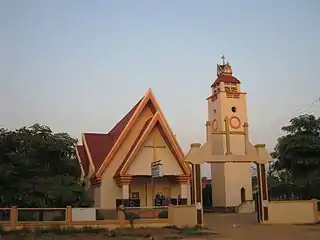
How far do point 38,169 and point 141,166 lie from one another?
6644 mm

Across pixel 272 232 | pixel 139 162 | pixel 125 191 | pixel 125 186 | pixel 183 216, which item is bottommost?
pixel 272 232

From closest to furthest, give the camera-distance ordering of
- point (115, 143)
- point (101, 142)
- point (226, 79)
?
point (115, 143) < point (101, 142) < point (226, 79)

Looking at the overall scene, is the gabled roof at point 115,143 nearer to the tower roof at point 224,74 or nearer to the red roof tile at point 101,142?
the red roof tile at point 101,142

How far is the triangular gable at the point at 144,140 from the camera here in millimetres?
26422

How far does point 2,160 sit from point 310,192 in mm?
20757

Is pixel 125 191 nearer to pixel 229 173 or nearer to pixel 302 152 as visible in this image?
pixel 302 152

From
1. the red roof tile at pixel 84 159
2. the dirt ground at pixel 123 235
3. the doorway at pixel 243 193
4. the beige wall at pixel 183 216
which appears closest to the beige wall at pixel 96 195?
the red roof tile at pixel 84 159

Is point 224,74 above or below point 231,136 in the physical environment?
above

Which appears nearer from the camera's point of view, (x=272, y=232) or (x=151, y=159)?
(x=272, y=232)

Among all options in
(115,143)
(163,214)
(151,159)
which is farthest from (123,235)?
(115,143)

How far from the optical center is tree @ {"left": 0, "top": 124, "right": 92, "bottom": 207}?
22672mm

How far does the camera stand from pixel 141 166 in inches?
1077

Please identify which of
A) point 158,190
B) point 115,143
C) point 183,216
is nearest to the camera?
point 183,216

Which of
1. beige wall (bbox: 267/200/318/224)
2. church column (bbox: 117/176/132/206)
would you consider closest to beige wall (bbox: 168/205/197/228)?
church column (bbox: 117/176/132/206)
